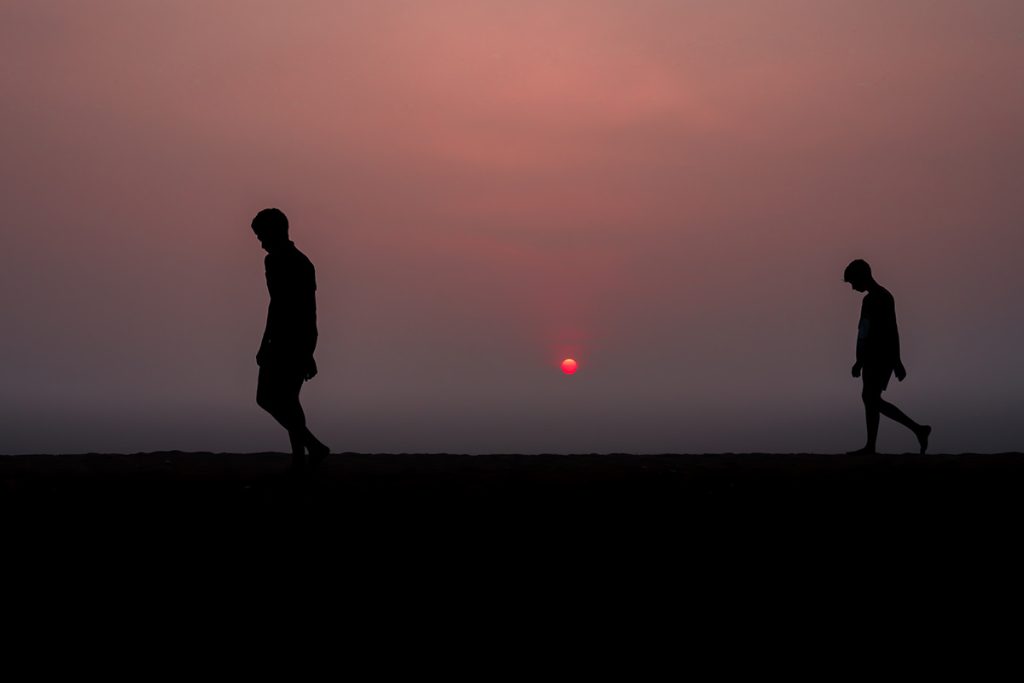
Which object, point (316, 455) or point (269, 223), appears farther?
point (316, 455)

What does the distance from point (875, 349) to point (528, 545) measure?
6402 mm

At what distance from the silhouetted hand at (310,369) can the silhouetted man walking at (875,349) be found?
6.05 metres

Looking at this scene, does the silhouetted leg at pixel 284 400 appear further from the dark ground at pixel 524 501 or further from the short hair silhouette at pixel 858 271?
the short hair silhouette at pixel 858 271

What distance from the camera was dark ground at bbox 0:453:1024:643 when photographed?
18.5ft

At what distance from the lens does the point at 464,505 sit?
7.24 metres

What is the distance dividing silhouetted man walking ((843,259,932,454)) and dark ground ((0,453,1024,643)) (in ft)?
9.07

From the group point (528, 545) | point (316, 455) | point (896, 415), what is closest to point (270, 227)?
point (316, 455)

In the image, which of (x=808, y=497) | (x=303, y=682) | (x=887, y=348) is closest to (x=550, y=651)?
(x=303, y=682)

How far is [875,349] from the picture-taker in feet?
37.0

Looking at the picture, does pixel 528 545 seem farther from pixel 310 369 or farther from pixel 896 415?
pixel 896 415

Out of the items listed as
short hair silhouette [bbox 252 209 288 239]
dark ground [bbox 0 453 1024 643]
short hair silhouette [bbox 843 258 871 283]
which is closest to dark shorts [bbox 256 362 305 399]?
dark ground [bbox 0 453 1024 643]

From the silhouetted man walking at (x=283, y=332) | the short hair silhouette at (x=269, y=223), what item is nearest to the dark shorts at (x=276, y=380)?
the silhouetted man walking at (x=283, y=332)

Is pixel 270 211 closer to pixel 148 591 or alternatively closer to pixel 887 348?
pixel 148 591

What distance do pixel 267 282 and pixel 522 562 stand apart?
395 centimetres
